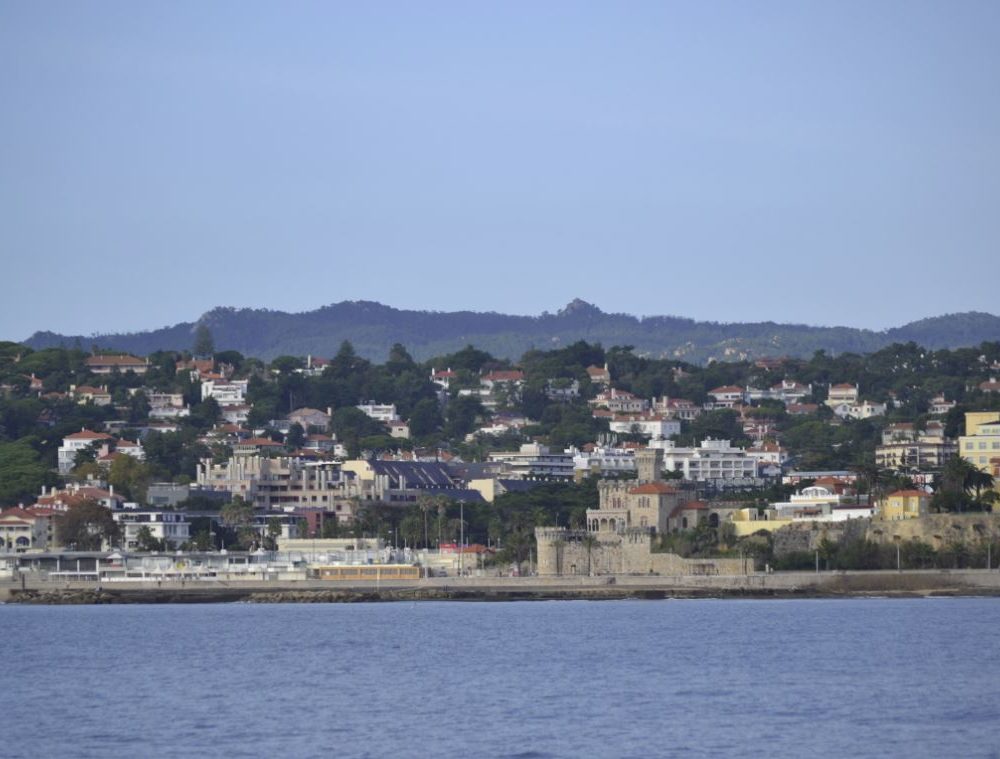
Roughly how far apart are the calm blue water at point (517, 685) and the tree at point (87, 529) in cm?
3067

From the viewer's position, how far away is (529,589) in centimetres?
9194

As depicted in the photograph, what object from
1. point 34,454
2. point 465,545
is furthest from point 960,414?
point 34,454

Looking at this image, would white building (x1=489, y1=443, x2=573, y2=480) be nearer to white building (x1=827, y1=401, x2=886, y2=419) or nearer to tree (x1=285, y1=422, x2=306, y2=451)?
tree (x1=285, y1=422, x2=306, y2=451)

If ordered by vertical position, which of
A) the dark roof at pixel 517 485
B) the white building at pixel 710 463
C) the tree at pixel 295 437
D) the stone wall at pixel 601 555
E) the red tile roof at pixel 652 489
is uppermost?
the tree at pixel 295 437

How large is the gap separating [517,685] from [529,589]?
138 feet

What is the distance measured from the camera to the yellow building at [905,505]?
9406cm

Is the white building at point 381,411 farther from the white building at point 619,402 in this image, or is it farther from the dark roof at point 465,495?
the dark roof at point 465,495

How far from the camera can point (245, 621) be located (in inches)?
3031

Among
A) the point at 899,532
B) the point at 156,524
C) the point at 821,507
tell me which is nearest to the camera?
the point at 899,532

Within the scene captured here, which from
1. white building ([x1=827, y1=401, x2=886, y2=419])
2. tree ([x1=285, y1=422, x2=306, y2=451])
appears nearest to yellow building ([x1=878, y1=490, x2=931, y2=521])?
tree ([x1=285, y1=422, x2=306, y2=451])

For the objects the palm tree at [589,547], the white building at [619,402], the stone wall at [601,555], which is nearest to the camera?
the stone wall at [601,555]

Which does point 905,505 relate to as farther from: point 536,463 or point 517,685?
point 536,463

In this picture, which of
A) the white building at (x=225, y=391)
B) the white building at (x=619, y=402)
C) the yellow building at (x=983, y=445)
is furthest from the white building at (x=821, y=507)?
the white building at (x=225, y=391)

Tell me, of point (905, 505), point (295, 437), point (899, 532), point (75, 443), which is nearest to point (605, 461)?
point (295, 437)
